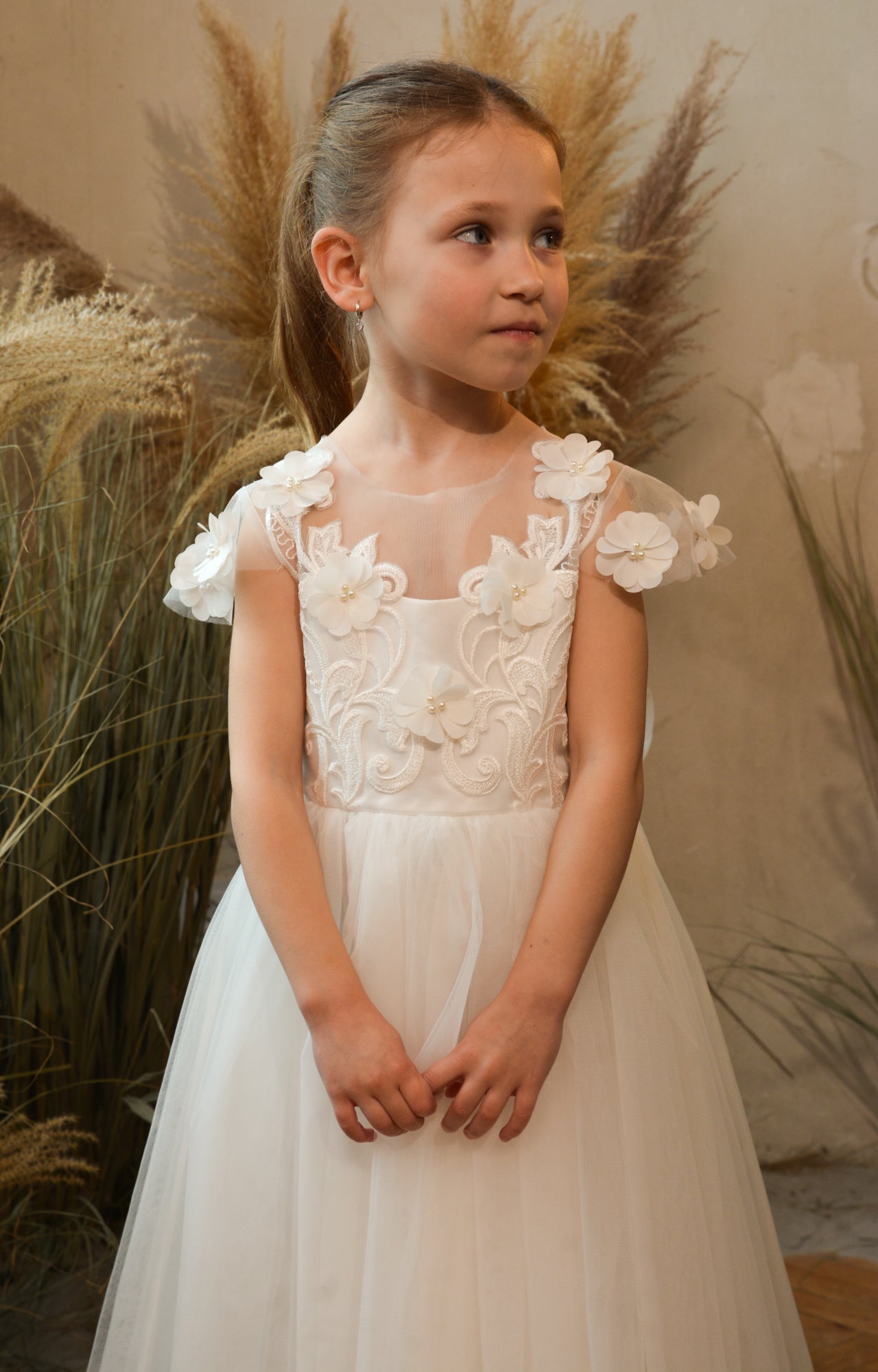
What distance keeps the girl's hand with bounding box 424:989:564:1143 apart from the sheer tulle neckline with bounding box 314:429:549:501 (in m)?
0.40

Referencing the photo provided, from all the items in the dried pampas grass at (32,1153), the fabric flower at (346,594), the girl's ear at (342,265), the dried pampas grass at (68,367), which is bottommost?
the dried pampas grass at (32,1153)

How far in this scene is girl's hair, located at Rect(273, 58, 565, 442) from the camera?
0.92 metres

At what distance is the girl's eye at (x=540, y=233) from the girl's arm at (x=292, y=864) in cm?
29

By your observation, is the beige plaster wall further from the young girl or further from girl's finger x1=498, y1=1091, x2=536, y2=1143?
girl's finger x1=498, y1=1091, x2=536, y2=1143

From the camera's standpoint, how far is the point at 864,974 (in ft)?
6.34

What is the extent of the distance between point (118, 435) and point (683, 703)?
992 mm

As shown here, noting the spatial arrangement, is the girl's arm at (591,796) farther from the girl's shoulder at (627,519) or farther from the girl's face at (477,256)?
the girl's face at (477,256)

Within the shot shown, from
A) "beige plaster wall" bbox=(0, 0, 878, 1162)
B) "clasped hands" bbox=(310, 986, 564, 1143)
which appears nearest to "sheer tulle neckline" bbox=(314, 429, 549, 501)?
"clasped hands" bbox=(310, 986, 564, 1143)

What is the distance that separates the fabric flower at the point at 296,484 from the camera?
97cm

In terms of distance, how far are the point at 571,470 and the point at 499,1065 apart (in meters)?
0.47

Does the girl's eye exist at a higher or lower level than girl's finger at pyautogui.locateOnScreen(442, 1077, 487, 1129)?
higher

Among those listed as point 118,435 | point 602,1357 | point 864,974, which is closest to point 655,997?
point 602,1357

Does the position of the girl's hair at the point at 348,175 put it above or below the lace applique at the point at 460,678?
above

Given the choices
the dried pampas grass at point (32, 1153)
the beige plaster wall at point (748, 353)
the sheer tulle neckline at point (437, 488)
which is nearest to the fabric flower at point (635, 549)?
the sheer tulle neckline at point (437, 488)
